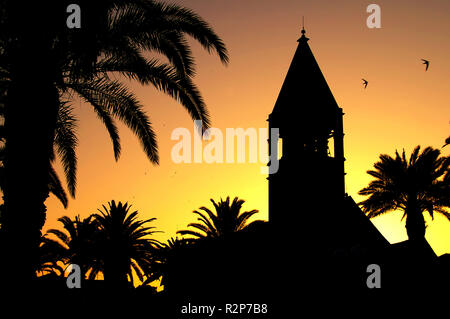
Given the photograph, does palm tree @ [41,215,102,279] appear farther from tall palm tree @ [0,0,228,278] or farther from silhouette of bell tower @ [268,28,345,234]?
tall palm tree @ [0,0,228,278]

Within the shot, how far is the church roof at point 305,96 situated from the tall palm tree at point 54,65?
47.8 ft

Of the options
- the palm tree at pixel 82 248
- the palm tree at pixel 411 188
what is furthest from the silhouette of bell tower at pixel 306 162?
the palm tree at pixel 82 248

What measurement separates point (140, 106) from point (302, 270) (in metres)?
9.48

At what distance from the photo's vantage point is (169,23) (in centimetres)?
1185

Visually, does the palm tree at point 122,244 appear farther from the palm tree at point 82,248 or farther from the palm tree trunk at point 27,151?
the palm tree trunk at point 27,151

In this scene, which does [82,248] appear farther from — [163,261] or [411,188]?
[411,188]

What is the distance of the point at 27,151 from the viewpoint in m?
9.23

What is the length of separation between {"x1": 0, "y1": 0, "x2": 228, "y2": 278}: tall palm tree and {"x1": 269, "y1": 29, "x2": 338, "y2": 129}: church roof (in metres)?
14.6

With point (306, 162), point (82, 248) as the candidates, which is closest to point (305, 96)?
point (306, 162)

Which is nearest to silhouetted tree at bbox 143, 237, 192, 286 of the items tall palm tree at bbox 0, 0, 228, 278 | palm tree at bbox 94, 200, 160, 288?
palm tree at bbox 94, 200, 160, 288

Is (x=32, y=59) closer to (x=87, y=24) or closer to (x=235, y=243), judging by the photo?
(x=87, y=24)

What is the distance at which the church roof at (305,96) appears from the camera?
26.7 meters

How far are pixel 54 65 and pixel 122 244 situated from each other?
973 inches
